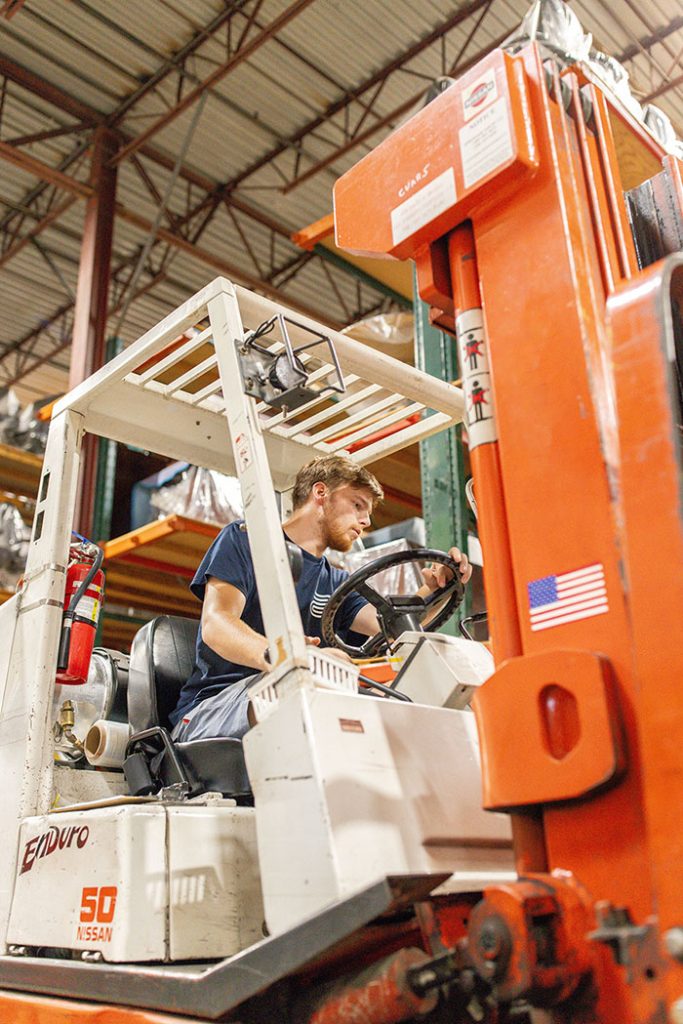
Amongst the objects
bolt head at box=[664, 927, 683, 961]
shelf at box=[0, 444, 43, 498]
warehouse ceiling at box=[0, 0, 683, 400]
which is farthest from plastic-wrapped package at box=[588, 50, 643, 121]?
shelf at box=[0, 444, 43, 498]

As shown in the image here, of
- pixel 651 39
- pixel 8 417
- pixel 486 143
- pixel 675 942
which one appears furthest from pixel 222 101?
pixel 675 942

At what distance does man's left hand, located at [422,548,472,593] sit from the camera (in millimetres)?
3242

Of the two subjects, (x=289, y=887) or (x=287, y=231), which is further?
(x=287, y=231)

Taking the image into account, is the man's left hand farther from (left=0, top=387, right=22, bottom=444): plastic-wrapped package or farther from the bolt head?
(left=0, top=387, right=22, bottom=444): plastic-wrapped package

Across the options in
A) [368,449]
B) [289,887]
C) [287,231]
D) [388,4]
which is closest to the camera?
[289,887]

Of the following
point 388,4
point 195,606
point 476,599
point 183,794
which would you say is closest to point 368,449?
point 183,794

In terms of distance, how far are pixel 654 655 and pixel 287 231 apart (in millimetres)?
12102

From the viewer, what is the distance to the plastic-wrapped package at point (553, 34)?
7.57ft

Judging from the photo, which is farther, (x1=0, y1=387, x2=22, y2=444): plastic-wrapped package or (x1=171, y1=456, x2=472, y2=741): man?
(x1=0, y1=387, x2=22, y2=444): plastic-wrapped package

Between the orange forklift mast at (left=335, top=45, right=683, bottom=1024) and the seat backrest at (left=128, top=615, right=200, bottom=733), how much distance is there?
1553 millimetres

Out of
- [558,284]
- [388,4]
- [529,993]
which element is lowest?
[529,993]

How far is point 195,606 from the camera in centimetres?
1011

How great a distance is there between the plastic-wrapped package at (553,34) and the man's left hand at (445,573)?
5.12ft

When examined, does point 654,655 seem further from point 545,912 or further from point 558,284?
point 558,284
